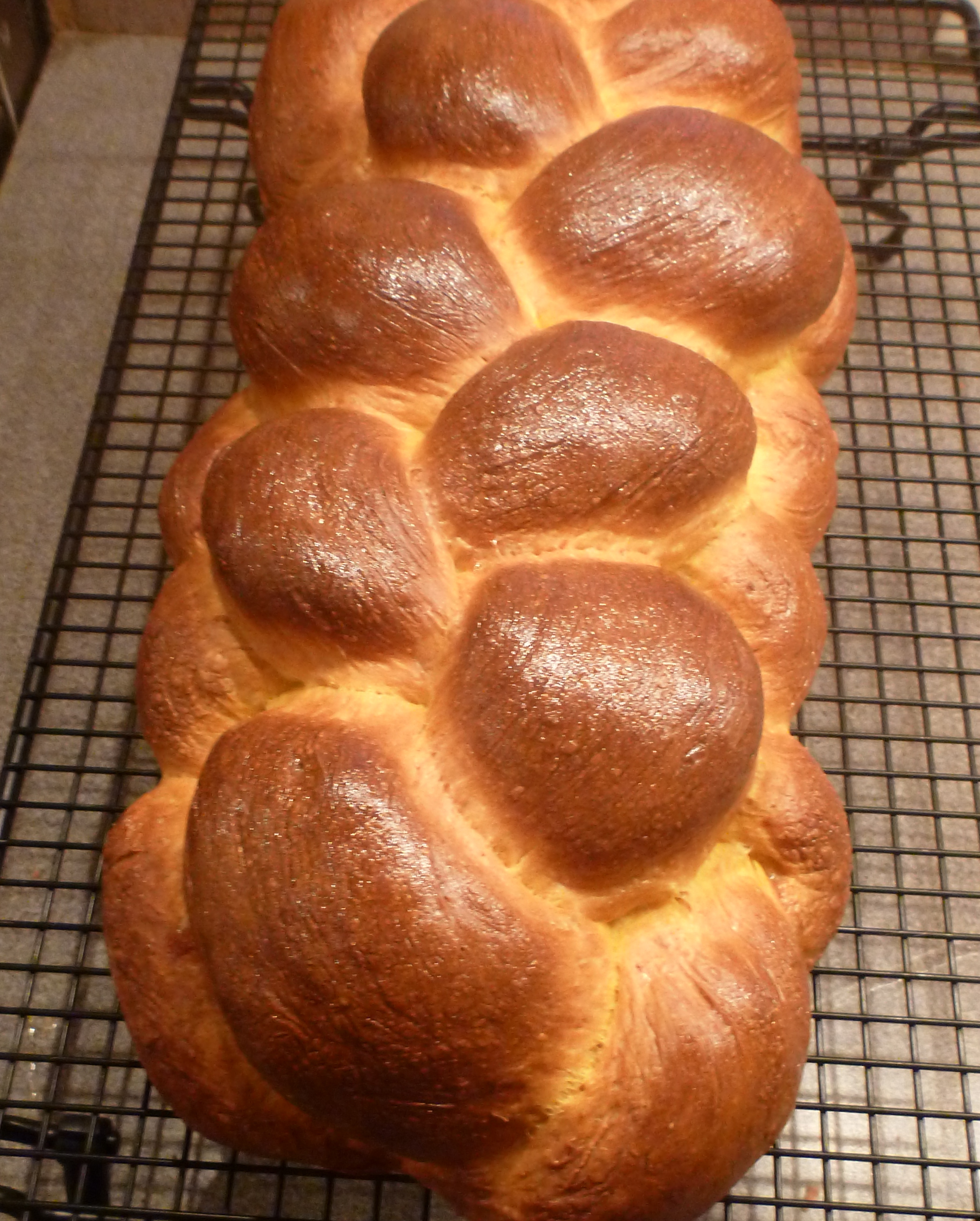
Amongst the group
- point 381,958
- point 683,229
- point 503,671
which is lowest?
point 381,958

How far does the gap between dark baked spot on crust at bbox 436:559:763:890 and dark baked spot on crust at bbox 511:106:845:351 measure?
1.11 ft

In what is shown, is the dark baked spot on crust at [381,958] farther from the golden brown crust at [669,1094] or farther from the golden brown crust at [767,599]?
the golden brown crust at [767,599]

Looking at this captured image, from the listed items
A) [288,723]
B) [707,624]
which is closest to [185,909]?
[288,723]

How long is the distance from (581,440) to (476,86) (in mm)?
455

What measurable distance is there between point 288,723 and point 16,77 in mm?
1840

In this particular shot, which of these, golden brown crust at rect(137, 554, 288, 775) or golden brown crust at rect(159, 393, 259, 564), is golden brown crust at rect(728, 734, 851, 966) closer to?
golden brown crust at rect(137, 554, 288, 775)

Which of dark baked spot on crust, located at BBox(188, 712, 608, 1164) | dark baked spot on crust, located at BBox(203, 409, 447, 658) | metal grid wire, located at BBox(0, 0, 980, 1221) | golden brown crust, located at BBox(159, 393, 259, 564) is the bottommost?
metal grid wire, located at BBox(0, 0, 980, 1221)

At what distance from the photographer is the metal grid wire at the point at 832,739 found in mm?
1091

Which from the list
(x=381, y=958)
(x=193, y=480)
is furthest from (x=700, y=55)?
(x=381, y=958)

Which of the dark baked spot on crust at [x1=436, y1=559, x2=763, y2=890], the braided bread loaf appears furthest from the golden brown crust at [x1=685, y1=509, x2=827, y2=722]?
the dark baked spot on crust at [x1=436, y1=559, x2=763, y2=890]

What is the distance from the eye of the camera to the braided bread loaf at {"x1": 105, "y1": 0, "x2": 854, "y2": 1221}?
74 centimetres

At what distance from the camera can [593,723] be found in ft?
2.45

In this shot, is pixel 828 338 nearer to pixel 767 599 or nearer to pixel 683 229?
pixel 683 229

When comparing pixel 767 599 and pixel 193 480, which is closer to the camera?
pixel 767 599
